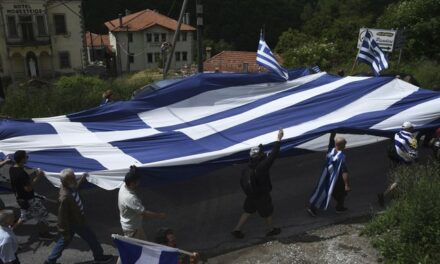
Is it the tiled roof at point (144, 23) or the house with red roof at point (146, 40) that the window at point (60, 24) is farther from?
the tiled roof at point (144, 23)

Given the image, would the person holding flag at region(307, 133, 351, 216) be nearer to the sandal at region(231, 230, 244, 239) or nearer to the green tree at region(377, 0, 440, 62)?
the sandal at region(231, 230, 244, 239)

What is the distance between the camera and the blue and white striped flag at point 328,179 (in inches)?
276

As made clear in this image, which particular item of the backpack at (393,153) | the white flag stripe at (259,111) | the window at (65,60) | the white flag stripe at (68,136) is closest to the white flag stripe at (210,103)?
the white flag stripe at (259,111)

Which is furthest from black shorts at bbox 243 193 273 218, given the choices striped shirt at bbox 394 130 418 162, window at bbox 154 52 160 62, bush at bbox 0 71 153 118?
window at bbox 154 52 160 62

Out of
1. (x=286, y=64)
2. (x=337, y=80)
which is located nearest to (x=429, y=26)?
(x=286, y=64)

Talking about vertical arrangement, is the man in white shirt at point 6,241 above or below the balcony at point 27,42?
below

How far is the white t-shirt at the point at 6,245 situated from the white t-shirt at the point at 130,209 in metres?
1.28

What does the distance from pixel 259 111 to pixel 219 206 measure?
2.01 m

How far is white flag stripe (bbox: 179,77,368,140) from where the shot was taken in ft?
25.4

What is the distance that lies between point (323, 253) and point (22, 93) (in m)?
9.69

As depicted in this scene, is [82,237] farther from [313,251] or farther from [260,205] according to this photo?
[313,251]

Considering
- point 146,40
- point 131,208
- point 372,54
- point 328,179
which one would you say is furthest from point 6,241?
point 146,40

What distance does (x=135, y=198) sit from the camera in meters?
5.38

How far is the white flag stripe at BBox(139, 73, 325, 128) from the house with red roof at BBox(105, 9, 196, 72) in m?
45.5
